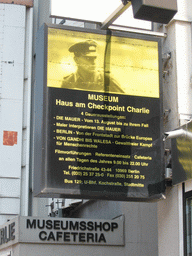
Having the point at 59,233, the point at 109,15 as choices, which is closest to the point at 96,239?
the point at 59,233

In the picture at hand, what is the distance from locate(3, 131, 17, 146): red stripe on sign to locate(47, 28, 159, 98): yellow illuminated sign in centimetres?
1250

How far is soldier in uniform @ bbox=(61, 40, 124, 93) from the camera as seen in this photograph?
764cm

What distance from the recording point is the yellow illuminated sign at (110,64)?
7.64 m

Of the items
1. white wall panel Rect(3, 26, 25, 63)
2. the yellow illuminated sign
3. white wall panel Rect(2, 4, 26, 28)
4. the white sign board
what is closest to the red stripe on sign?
white wall panel Rect(3, 26, 25, 63)

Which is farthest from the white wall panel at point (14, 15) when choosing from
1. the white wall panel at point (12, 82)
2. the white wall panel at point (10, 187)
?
the white wall panel at point (10, 187)

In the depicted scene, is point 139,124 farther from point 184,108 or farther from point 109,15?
point 109,15

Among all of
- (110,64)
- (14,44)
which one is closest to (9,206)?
(14,44)

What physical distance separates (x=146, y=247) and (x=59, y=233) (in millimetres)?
2084

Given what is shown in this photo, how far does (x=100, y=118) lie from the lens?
298 inches

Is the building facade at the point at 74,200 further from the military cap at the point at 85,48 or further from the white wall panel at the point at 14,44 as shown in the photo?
the military cap at the point at 85,48

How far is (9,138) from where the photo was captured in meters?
20.0

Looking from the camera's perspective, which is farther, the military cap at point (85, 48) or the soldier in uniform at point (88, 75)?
the military cap at point (85, 48)

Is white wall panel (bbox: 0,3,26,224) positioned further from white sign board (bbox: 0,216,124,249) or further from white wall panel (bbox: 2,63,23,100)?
white sign board (bbox: 0,216,124,249)

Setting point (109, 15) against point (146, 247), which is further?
point (146, 247)
